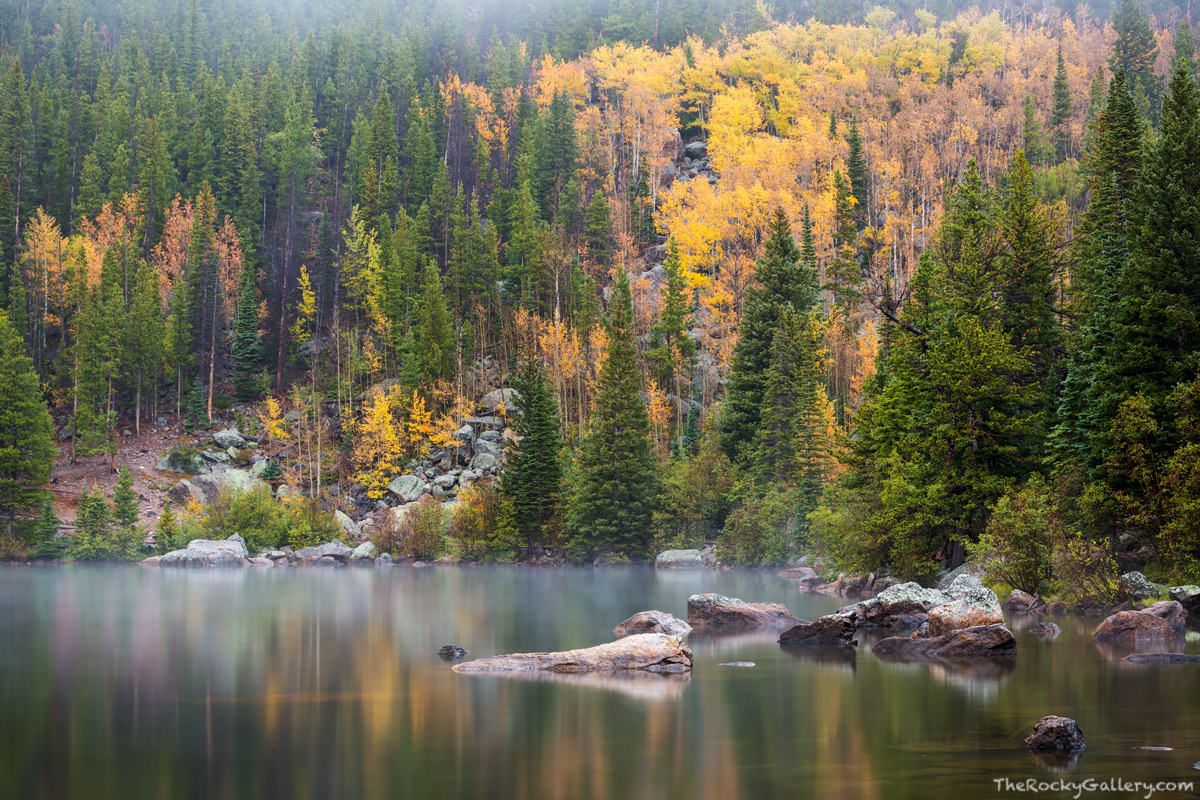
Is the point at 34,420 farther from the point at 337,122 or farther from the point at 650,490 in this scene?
the point at 337,122

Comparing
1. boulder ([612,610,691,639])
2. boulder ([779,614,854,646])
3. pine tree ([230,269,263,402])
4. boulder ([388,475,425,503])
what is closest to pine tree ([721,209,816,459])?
boulder ([388,475,425,503])

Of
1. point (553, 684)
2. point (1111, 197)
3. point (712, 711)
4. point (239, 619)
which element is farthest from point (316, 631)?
point (1111, 197)

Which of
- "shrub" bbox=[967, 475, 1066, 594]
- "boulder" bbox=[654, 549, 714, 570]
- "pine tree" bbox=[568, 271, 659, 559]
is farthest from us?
"pine tree" bbox=[568, 271, 659, 559]

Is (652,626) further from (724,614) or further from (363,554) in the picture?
(363,554)

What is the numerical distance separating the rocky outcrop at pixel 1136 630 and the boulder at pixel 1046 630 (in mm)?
948

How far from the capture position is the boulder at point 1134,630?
22.6m

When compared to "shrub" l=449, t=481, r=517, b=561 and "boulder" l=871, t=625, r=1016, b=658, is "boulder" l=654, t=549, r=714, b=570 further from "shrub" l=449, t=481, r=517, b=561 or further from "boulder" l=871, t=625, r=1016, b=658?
"boulder" l=871, t=625, r=1016, b=658

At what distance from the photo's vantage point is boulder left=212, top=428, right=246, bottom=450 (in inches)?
3184

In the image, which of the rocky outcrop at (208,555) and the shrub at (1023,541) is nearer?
the shrub at (1023,541)

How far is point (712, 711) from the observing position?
15617 mm

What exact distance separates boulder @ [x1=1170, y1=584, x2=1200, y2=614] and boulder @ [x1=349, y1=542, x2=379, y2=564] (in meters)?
51.4

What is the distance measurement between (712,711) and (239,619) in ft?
67.0

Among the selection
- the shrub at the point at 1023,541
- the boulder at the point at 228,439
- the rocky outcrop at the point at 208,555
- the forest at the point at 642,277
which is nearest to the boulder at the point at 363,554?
the forest at the point at 642,277

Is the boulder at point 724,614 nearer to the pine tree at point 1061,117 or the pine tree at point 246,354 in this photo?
the pine tree at point 246,354
